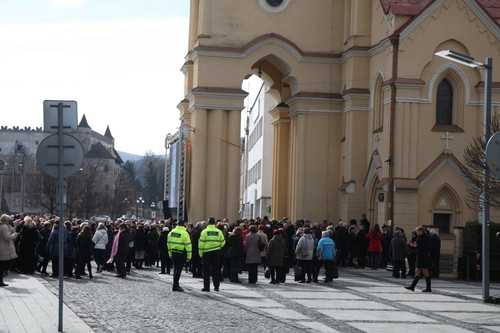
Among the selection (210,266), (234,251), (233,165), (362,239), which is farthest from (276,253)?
(233,165)

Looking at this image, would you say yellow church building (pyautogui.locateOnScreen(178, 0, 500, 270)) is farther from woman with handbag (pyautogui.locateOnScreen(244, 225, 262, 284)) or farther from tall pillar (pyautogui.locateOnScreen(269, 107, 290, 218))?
woman with handbag (pyautogui.locateOnScreen(244, 225, 262, 284))

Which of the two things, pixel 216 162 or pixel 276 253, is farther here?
pixel 216 162

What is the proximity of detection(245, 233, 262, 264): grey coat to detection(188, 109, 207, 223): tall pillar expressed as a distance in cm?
1695

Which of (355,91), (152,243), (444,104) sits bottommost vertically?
(152,243)

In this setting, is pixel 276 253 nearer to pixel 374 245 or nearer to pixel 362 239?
pixel 374 245

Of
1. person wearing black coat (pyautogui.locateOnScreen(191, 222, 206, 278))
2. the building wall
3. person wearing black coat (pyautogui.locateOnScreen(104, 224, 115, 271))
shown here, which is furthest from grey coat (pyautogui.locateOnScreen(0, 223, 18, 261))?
the building wall

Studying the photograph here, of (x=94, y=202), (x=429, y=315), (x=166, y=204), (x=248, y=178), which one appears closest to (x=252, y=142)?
(x=248, y=178)

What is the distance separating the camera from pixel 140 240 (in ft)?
105

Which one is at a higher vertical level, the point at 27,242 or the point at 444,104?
the point at 444,104

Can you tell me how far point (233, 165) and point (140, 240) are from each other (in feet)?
40.1

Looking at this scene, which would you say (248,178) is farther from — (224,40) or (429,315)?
(429,315)

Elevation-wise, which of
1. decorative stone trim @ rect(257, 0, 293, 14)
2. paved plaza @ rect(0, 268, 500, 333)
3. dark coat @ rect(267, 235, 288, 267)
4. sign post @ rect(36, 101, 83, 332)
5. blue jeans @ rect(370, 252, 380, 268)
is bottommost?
paved plaza @ rect(0, 268, 500, 333)

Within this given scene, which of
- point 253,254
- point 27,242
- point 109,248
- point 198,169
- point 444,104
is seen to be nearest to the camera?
point 253,254

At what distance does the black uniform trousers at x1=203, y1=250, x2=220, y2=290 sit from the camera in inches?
897
